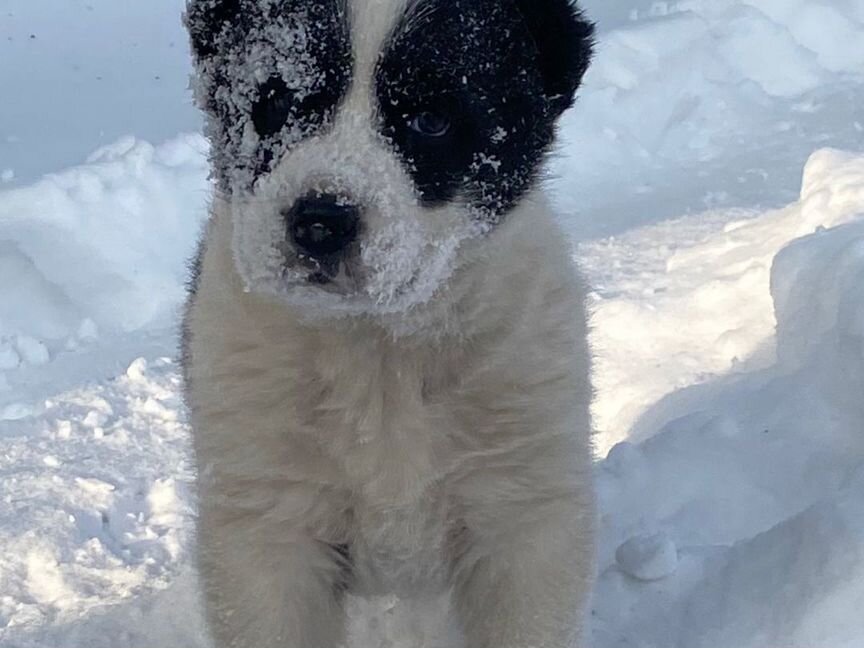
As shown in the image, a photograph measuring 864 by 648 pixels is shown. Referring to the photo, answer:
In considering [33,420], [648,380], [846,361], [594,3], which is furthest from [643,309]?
[594,3]

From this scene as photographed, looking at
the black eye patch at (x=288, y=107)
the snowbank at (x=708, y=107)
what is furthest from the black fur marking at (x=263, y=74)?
the snowbank at (x=708, y=107)

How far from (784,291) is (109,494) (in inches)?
A: 88.6

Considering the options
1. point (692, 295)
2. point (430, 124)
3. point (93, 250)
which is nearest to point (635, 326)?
point (692, 295)

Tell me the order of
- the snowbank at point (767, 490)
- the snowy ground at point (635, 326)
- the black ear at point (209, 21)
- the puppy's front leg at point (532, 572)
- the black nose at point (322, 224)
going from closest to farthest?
the black nose at point (322, 224)
the black ear at point (209, 21)
the puppy's front leg at point (532, 572)
the snowbank at point (767, 490)
the snowy ground at point (635, 326)

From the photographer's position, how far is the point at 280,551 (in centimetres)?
262

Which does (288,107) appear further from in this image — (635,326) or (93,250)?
(93,250)

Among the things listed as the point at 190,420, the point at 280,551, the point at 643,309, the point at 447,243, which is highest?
the point at 447,243

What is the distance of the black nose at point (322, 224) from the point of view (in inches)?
84.5

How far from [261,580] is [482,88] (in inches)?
42.1

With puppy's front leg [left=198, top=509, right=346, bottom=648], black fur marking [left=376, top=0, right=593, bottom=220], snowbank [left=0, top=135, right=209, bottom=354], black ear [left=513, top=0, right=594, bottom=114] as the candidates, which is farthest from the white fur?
snowbank [left=0, top=135, right=209, bottom=354]

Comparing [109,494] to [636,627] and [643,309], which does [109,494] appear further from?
[643,309]

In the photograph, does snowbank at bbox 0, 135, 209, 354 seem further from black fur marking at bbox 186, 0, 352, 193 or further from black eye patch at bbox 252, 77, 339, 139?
black eye patch at bbox 252, 77, 339, 139

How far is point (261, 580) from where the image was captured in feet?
8.61

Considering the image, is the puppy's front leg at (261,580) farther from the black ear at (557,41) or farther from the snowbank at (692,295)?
the snowbank at (692,295)
